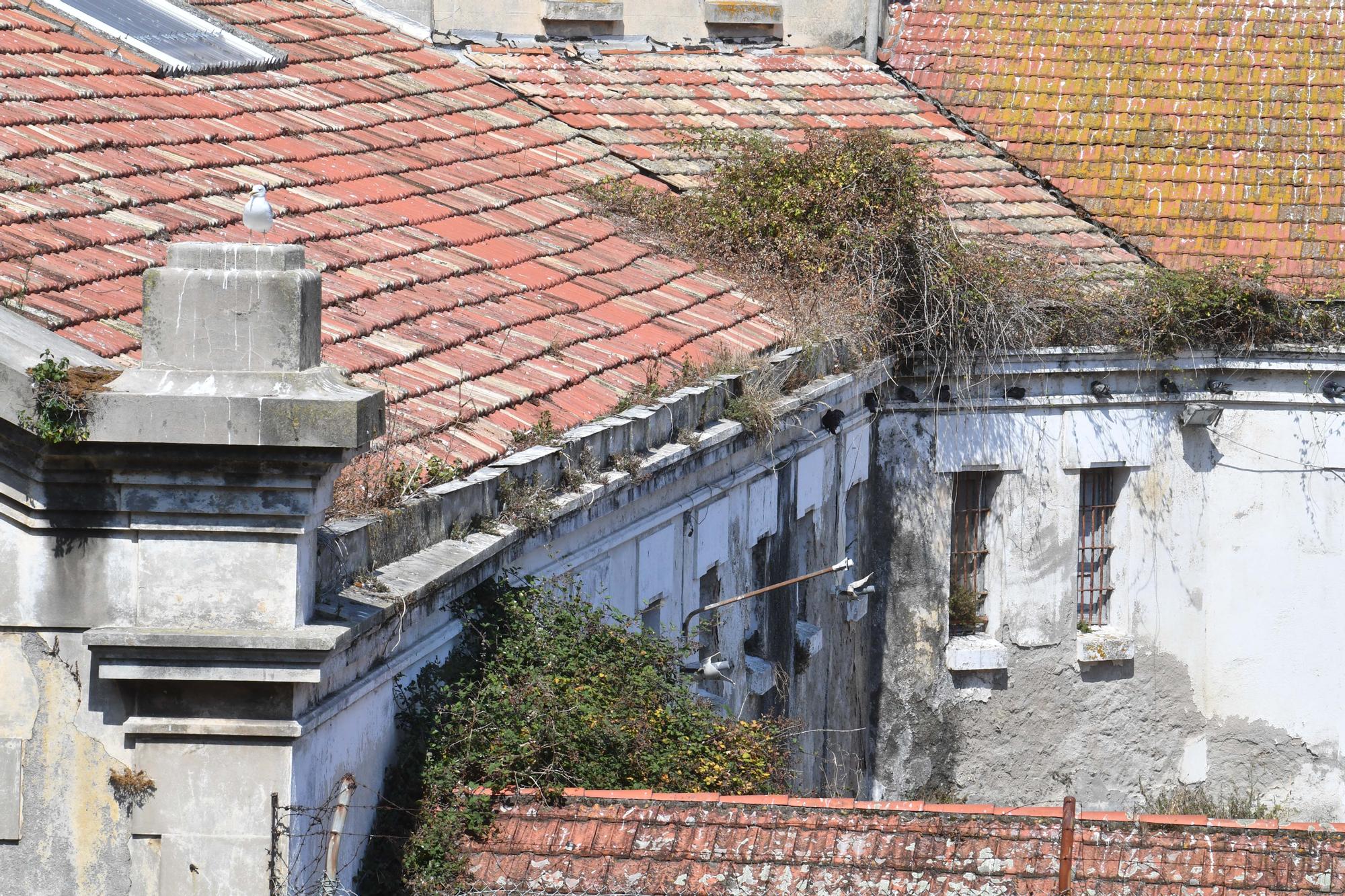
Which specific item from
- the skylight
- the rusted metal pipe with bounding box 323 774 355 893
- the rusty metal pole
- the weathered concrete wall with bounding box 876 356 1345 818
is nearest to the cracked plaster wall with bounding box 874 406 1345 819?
the weathered concrete wall with bounding box 876 356 1345 818

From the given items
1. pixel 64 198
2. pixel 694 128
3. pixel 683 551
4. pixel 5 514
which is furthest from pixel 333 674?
pixel 694 128

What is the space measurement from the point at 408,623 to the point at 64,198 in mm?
3043

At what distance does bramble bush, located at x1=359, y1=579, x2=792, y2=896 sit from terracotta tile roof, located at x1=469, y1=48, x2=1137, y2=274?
671 centimetres

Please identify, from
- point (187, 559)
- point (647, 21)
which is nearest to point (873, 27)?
point (647, 21)

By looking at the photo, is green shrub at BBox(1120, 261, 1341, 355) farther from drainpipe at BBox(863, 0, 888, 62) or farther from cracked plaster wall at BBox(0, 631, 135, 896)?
cracked plaster wall at BBox(0, 631, 135, 896)

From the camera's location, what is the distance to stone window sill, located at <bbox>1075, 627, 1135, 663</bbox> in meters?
16.3

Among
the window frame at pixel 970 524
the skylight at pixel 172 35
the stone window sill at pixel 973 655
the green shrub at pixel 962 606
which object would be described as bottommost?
the stone window sill at pixel 973 655

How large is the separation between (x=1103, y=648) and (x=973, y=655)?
4.07 ft

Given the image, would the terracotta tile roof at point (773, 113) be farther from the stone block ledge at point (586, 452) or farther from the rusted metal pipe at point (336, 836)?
the rusted metal pipe at point (336, 836)

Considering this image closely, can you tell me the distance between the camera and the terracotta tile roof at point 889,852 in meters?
6.75

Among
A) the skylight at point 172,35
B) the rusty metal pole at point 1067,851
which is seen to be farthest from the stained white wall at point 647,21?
the rusty metal pole at point 1067,851

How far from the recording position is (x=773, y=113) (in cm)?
1639

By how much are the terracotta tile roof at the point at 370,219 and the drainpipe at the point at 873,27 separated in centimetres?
501

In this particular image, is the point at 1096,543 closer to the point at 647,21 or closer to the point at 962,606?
the point at 962,606
